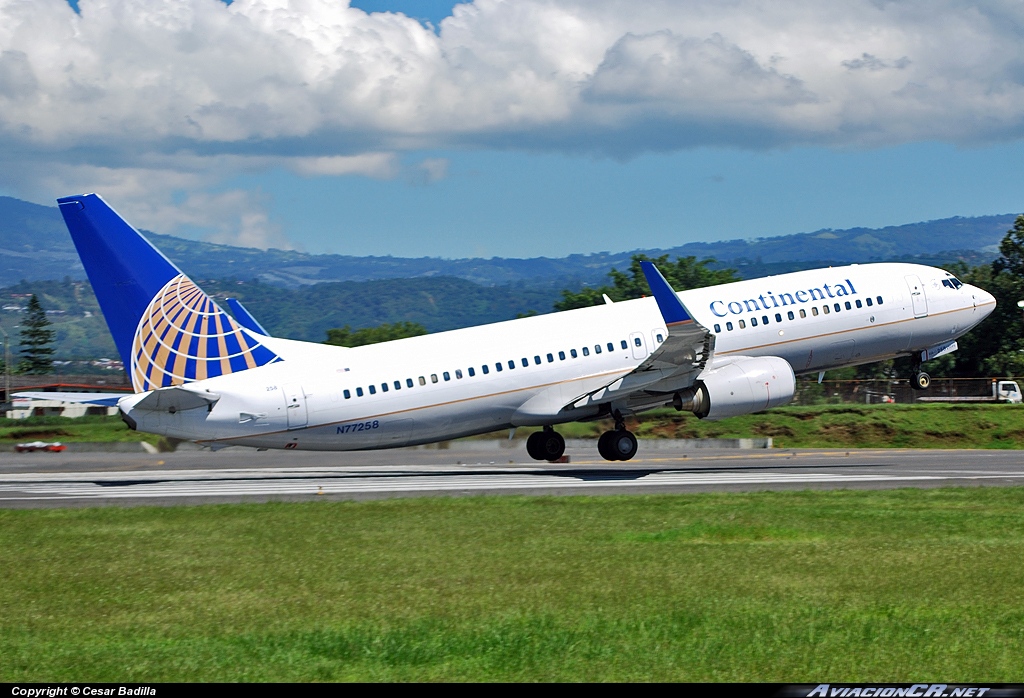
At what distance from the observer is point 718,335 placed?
38.4m

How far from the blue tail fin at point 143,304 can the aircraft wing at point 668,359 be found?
1184 cm

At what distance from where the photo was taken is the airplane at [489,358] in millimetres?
33500

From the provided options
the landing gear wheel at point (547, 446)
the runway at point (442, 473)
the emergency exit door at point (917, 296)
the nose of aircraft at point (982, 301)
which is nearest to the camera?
the runway at point (442, 473)

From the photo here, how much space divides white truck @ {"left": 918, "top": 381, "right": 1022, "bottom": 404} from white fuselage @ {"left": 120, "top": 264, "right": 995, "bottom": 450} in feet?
90.5

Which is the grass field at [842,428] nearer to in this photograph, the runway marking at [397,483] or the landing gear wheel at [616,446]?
the landing gear wheel at [616,446]

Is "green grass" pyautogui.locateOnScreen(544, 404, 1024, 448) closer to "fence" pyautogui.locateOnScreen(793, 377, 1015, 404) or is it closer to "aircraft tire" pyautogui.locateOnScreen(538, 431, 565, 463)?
"fence" pyautogui.locateOnScreen(793, 377, 1015, 404)

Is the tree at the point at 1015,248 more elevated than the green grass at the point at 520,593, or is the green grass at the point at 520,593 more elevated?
the tree at the point at 1015,248

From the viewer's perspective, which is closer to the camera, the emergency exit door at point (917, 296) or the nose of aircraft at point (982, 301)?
the emergency exit door at point (917, 296)

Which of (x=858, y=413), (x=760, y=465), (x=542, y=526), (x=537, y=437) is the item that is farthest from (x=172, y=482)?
(x=858, y=413)

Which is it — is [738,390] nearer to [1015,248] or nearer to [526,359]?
[526,359]

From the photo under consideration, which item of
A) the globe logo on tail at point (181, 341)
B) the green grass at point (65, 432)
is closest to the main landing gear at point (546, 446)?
the globe logo on tail at point (181, 341)

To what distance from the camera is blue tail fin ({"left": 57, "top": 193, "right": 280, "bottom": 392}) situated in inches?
1307

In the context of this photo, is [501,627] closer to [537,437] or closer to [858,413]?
[537,437]

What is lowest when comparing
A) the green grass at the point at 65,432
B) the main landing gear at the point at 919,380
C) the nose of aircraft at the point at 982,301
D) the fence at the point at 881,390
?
the green grass at the point at 65,432
